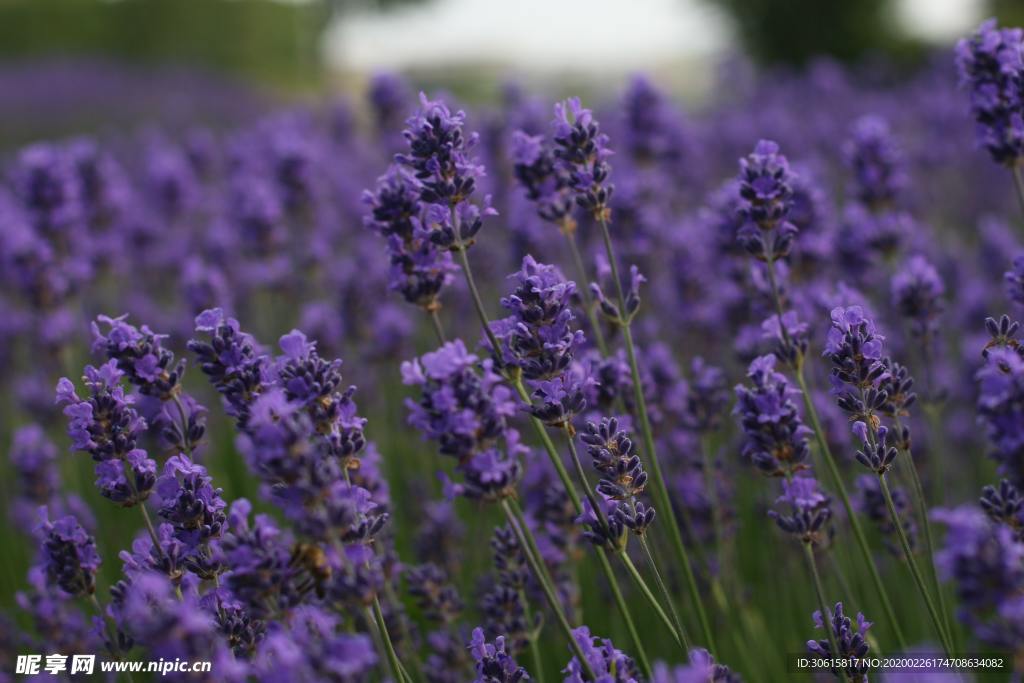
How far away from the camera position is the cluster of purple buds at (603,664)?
178cm

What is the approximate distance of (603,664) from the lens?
6.14 ft

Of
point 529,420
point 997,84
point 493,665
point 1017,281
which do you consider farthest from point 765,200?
point 529,420

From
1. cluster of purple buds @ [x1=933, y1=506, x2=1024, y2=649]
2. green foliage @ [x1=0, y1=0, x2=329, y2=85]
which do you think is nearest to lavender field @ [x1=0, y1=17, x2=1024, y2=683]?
cluster of purple buds @ [x1=933, y1=506, x2=1024, y2=649]

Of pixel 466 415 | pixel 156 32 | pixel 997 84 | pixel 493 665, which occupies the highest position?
pixel 156 32

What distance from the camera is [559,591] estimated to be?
2.73 m

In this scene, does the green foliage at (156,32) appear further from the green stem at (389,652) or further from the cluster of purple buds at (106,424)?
the green stem at (389,652)

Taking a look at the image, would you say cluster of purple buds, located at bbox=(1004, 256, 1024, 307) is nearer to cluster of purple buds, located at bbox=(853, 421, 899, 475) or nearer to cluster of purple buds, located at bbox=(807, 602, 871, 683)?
cluster of purple buds, located at bbox=(853, 421, 899, 475)

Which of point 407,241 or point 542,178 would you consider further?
point 542,178

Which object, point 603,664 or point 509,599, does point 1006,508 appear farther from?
point 509,599

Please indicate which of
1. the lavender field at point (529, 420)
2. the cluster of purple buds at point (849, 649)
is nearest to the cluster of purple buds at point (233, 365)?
the lavender field at point (529, 420)

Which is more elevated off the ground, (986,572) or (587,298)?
(587,298)

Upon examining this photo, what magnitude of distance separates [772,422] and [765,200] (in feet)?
2.12

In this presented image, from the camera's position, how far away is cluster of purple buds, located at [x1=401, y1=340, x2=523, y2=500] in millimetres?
1723

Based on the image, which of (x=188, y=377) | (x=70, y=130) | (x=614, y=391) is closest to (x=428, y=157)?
(x=614, y=391)
